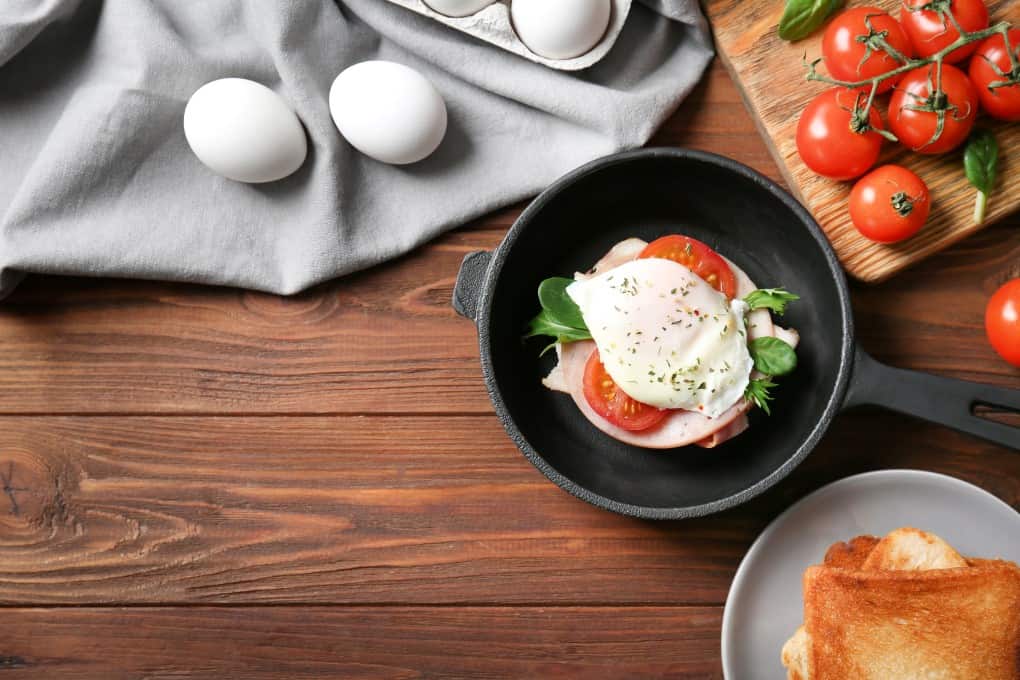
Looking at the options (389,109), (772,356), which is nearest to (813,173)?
(772,356)

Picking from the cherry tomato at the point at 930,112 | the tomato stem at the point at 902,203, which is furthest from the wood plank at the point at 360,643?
the cherry tomato at the point at 930,112

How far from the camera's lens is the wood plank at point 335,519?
144cm

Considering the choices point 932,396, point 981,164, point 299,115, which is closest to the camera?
point 932,396

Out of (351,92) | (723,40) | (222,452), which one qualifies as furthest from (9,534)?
(723,40)

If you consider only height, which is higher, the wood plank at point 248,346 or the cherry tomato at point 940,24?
the cherry tomato at point 940,24

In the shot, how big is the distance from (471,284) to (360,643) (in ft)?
2.17

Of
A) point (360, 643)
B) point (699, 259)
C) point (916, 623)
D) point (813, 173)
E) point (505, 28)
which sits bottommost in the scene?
point (360, 643)

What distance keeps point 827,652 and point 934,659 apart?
6.0 inches

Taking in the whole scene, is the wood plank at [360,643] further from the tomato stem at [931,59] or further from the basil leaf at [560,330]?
the tomato stem at [931,59]

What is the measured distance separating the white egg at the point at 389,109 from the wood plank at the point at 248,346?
0.64ft

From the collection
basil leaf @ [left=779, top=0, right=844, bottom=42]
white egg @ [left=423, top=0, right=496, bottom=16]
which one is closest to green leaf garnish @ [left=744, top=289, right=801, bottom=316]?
basil leaf @ [left=779, top=0, right=844, bottom=42]

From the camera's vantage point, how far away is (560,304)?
4.47 feet

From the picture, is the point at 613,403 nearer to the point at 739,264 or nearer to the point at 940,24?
the point at 739,264

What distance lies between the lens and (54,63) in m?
1.46
